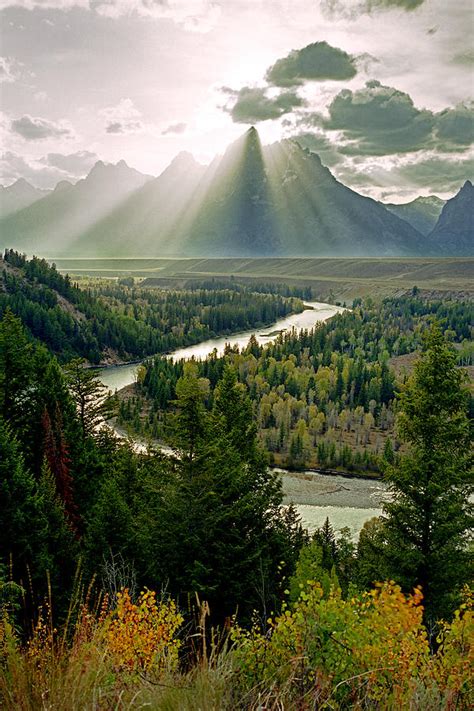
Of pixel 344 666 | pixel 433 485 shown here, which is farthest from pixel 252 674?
pixel 433 485

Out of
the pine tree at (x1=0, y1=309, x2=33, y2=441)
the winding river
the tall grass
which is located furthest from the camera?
the winding river

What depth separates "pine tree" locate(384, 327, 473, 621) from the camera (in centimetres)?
1739

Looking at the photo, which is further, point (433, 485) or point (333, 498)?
point (333, 498)

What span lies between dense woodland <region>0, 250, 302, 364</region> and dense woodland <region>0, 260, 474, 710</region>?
96.9m

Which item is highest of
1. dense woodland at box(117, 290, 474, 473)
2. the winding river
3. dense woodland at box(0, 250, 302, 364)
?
dense woodland at box(0, 250, 302, 364)

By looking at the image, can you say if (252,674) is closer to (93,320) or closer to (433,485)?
(433,485)

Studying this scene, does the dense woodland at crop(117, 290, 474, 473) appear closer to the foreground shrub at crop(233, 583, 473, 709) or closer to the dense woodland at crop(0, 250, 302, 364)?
the dense woodland at crop(0, 250, 302, 364)

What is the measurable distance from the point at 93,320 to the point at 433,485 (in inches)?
5585

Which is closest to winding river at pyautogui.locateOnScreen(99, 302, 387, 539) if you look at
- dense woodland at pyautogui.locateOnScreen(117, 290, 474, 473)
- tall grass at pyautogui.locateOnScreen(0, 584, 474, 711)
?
dense woodland at pyautogui.locateOnScreen(117, 290, 474, 473)

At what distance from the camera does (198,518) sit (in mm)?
19859

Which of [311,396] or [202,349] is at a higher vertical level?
[202,349]

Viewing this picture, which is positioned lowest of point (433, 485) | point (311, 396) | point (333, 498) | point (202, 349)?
point (333, 498)

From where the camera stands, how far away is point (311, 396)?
308 feet

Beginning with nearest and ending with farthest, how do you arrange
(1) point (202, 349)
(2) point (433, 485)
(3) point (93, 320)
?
(2) point (433, 485)
(3) point (93, 320)
(1) point (202, 349)
